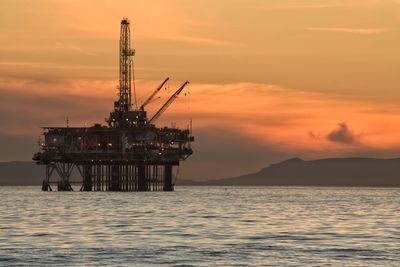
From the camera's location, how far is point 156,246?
70125 mm

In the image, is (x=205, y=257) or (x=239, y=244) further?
(x=239, y=244)

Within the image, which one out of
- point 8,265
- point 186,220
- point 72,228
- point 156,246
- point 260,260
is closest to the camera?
point 8,265

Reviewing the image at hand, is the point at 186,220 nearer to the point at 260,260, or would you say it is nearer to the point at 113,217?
the point at 113,217

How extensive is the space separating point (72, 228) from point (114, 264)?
103 feet

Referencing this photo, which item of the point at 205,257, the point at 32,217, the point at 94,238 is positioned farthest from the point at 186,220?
the point at 205,257

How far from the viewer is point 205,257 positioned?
62688mm

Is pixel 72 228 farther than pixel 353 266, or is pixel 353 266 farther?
pixel 72 228

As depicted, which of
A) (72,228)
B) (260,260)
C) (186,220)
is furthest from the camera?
(186,220)

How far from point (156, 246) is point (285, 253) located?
9689 millimetres

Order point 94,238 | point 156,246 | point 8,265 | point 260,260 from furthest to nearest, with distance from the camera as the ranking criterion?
point 94,238, point 156,246, point 260,260, point 8,265

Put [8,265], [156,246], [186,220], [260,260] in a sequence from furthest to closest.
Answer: [186,220]
[156,246]
[260,260]
[8,265]

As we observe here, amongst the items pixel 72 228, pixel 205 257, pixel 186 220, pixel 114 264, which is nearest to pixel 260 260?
pixel 205 257

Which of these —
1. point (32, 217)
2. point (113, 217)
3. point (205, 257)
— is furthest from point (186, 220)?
point (205, 257)

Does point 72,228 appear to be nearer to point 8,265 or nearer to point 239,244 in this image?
point 239,244
